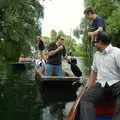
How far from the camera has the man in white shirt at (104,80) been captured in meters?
5.81

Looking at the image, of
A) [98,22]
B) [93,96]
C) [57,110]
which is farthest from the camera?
[57,110]

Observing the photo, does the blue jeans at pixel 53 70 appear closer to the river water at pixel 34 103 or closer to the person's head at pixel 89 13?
the river water at pixel 34 103

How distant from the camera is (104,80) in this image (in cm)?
588

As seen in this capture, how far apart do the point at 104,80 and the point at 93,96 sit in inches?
10.7

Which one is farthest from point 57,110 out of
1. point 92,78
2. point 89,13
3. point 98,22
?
point 92,78

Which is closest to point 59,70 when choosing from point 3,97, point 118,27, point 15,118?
point 3,97

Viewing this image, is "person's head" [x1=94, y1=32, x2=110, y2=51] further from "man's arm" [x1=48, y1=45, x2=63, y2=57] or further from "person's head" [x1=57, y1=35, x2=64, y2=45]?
"man's arm" [x1=48, y1=45, x2=63, y2=57]

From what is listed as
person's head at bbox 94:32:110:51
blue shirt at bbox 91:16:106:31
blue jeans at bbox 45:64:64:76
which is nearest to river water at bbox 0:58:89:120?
blue jeans at bbox 45:64:64:76

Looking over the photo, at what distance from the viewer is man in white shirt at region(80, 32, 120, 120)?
581 centimetres

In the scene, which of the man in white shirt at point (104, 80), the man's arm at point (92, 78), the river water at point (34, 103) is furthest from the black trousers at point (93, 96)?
the river water at point (34, 103)

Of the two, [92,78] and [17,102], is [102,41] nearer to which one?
[92,78]

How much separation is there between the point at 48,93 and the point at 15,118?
13.4ft

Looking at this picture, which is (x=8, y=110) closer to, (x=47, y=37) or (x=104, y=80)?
(x=104, y=80)

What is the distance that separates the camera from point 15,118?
883 centimetres
